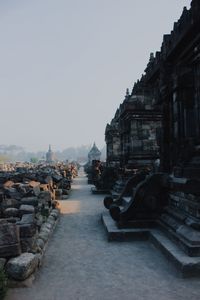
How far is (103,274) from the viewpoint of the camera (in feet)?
15.5

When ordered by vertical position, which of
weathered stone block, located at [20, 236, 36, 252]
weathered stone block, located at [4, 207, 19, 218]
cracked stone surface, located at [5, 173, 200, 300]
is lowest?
cracked stone surface, located at [5, 173, 200, 300]

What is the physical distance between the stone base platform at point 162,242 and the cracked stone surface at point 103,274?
0.35ft

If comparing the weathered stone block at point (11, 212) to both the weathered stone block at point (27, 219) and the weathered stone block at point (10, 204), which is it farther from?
the weathered stone block at point (27, 219)

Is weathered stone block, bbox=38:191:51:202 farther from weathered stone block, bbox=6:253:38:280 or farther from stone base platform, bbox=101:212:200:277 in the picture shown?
weathered stone block, bbox=6:253:38:280

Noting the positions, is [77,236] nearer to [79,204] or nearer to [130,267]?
[130,267]

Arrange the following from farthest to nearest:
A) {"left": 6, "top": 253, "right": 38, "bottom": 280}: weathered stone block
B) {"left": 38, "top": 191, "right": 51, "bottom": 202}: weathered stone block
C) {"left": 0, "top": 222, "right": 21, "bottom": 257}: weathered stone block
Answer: {"left": 38, "top": 191, "right": 51, "bottom": 202}: weathered stone block, {"left": 0, "top": 222, "right": 21, "bottom": 257}: weathered stone block, {"left": 6, "top": 253, "right": 38, "bottom": 280}: weathered stone block

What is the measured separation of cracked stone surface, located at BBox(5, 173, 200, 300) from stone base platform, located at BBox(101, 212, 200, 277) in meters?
0.11

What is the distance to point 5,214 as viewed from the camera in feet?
21.6

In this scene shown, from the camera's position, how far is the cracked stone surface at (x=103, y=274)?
3982 millimetres

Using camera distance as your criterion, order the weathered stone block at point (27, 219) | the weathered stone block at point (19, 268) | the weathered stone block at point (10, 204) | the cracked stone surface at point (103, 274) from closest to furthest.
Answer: the cracked stone surface at point (103, 274)
the weathered stone block at point (19, 268)
the weathered stone block at point (27, 219)
the weathered stone block at point (10, 204)

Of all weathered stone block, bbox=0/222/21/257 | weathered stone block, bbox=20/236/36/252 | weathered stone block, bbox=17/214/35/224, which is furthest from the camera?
weathered stone block, bbox=17/214/35/224

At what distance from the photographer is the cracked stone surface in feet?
13.1

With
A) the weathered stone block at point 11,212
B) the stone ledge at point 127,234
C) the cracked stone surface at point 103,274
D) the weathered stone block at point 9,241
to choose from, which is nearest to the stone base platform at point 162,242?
the stone ledge at point 127,234

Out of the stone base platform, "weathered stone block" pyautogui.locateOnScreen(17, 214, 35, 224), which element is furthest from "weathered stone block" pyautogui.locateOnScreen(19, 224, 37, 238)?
the stone base platform
